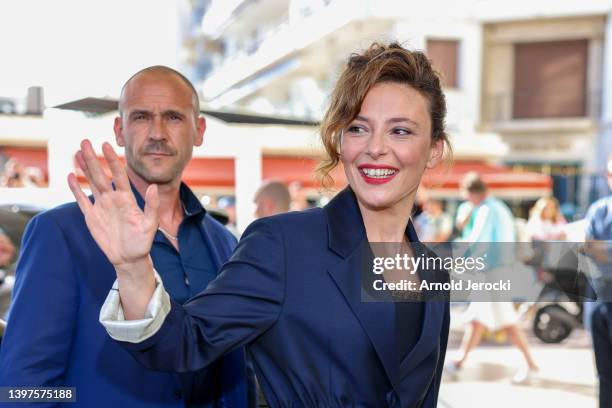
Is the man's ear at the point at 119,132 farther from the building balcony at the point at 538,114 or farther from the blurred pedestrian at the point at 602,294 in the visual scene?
the building balcony at the point at 538,114

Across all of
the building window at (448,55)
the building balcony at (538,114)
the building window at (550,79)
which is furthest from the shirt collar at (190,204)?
the building window at (550,79)

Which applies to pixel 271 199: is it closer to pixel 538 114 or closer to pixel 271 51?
pixel 271 51

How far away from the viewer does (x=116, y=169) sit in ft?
3.48

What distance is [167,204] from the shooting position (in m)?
1.93

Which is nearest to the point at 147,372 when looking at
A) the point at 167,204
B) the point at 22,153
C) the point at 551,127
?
the point at 167,204

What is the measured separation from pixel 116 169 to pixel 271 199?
2.75m

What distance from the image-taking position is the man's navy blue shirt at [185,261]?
1.73 metres

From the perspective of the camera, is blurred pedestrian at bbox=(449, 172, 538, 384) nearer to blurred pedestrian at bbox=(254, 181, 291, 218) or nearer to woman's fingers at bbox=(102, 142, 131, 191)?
blurred pedestrian at bbox=(254, 181, 291, 218)

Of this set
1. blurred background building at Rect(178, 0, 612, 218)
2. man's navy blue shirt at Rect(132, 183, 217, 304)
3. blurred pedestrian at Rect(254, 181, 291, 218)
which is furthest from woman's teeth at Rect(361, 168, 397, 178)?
blurred background building at Rect(178, 0, 612, 218)

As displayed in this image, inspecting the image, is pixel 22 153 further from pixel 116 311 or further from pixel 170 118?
pixel 116 311

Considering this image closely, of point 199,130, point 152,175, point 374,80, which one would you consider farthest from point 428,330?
point 199,130

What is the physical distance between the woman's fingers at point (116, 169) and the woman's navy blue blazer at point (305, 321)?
0.21 m

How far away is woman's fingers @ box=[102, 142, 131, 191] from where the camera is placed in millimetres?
1044

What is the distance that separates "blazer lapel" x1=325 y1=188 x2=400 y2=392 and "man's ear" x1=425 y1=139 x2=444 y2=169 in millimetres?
262
